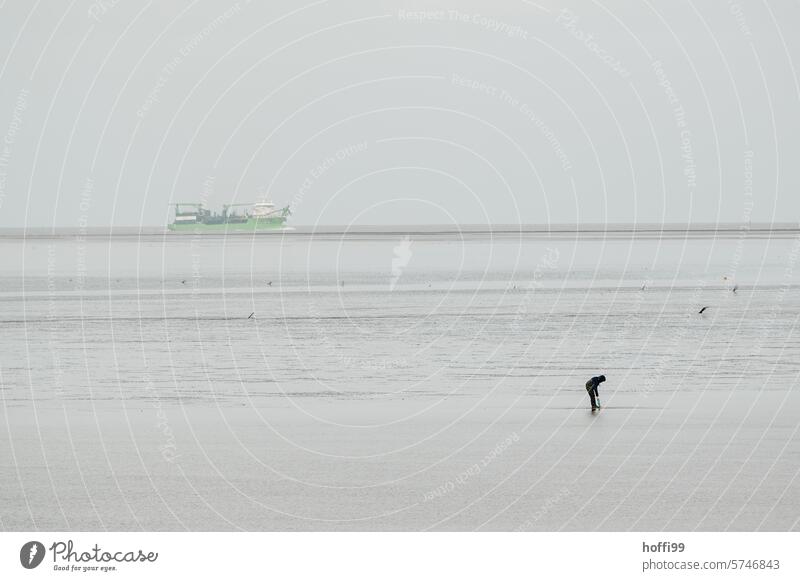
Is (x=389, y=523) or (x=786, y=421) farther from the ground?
(x=786, y=421)

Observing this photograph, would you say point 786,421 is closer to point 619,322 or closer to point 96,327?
point 619,322

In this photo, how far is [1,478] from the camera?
84.3ft

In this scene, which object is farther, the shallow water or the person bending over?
the person bending over

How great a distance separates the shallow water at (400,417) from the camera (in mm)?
23031

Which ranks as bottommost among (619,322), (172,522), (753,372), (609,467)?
(172,522)

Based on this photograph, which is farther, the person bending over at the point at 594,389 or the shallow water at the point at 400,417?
the person bending over at the point at 594,389

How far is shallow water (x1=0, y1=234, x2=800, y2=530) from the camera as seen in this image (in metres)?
23.0

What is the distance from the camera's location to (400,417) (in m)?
33.5

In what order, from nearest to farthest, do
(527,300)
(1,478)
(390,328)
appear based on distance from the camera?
1. (1,478)
2. (390,328)
3. (527,300)

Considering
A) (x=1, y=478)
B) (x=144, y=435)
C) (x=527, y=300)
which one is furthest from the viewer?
(x=527, y=300)

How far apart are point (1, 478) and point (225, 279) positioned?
297 ft

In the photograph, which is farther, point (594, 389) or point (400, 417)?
point (594, 389)

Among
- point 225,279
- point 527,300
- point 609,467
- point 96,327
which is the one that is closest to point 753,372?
point 609,467

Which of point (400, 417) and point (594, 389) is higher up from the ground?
point (594, 389)
